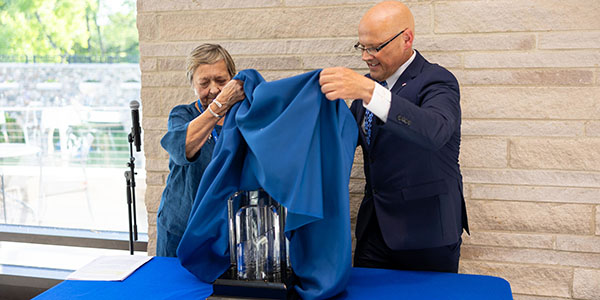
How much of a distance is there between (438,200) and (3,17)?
3.50m

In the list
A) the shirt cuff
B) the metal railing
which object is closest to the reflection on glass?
the shirt cuff

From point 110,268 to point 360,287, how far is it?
0.86 metres


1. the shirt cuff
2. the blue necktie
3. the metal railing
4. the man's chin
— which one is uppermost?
the metal railing

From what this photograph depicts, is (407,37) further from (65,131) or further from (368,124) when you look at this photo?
(65,131)

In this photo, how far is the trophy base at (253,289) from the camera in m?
1.47

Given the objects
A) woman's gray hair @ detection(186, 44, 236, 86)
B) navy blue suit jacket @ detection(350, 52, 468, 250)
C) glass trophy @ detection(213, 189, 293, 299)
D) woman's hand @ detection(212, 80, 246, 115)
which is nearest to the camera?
glass trophy @ detection(213, 189, 293, 299)

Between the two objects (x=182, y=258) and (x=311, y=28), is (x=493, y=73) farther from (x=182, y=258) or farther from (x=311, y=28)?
(x=182, y=258)

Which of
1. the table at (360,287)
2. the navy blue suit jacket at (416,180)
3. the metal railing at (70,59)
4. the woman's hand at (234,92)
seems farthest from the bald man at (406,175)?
the metal railing at (70,59)

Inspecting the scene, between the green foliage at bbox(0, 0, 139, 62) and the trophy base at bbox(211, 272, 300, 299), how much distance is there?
242 cm

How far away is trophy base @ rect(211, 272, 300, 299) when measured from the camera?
4.82 ft

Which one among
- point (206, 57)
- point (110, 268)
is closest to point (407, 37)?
point (206, 57)

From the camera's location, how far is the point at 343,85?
1521 millimetres

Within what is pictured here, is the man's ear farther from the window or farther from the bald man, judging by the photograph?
the window

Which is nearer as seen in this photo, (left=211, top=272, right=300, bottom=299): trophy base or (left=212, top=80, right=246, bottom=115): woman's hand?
(left=211, top=272, right=300, bottom=299): trophy base
